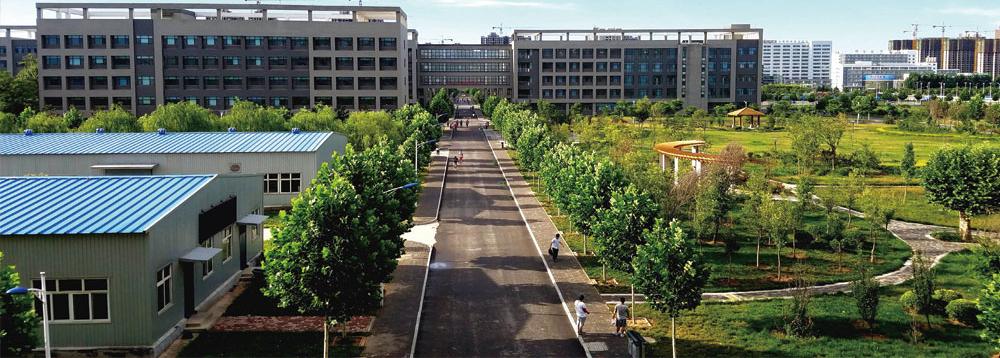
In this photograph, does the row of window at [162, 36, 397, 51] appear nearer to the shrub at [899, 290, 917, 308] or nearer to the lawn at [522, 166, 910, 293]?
the lawn at [522, 166, 910, 293]

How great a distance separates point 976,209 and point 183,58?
103867mm

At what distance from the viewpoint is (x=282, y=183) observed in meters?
56.1

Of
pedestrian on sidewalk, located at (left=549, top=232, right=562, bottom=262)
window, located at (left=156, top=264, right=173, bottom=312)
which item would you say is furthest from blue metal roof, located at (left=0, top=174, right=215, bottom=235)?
pedestrian on sidewalk, located at (left=549, top=232, right=562, bottom=262)

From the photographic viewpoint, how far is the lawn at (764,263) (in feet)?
118

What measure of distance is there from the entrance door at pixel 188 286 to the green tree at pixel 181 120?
4457cm

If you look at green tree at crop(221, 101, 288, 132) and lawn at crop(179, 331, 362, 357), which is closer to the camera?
lawn at crop(179, 331, 362, 357)

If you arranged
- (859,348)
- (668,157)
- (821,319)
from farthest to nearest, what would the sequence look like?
(668,157), (821,319), (859,348)

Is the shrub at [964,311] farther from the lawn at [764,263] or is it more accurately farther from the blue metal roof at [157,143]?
the blue metal roof at [157,143]

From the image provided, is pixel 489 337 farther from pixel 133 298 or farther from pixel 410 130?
pixel 410 130

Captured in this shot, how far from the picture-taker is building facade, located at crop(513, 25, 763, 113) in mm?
162125

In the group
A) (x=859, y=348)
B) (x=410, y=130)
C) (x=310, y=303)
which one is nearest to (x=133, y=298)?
(x=310, y=303)

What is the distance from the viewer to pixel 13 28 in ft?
516

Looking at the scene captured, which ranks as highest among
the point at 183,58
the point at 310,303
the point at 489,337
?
the point at 183,58

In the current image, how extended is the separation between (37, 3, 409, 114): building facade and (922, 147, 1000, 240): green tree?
84.6 meters
